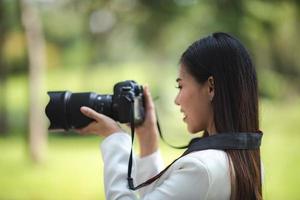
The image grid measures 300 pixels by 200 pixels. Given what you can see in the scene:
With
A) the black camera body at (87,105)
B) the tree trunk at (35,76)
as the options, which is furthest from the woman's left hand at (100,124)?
the tree trunk at (35,76)

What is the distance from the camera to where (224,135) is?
747 millimetres

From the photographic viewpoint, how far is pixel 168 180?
744 mm

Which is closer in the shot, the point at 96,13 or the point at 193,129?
the point at 193,129

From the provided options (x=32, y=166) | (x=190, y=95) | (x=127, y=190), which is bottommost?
(x=32, y=166)

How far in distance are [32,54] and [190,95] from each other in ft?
6.16

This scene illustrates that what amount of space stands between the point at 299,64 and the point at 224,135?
1.82 metres

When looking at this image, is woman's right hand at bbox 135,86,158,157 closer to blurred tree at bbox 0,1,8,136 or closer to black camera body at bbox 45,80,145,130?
black camera body at bbox 45,80,145,130

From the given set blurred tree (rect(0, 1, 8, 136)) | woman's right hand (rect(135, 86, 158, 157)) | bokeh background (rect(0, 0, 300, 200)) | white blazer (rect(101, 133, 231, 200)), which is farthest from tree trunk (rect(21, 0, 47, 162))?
white blazer (rect(101, 133, 231, 200))

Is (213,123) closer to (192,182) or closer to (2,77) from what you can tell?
(192,182)

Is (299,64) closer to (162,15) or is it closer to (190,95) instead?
(162,15)

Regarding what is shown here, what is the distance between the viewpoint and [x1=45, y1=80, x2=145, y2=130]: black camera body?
2.95ft

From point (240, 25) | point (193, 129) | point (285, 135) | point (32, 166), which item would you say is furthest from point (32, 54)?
point (193, 129)

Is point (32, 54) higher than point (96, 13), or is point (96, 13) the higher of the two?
point (96, 13)

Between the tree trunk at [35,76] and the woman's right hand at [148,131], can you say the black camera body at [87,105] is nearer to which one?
the woman's right hand at [148,131]
